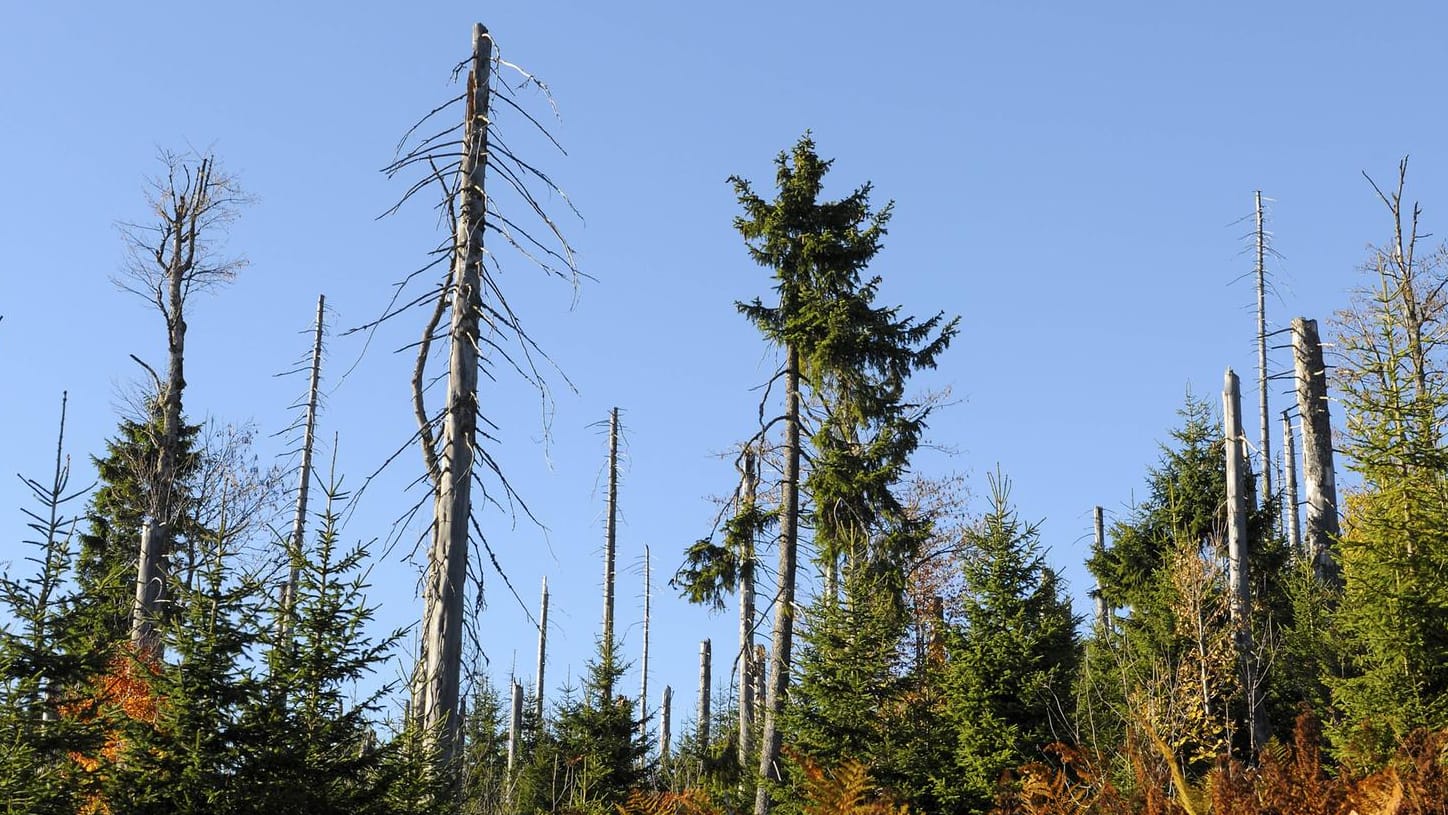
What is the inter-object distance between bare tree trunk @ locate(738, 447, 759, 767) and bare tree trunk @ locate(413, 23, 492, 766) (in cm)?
991

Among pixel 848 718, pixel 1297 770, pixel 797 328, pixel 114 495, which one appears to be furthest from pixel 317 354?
pixel 1297 770

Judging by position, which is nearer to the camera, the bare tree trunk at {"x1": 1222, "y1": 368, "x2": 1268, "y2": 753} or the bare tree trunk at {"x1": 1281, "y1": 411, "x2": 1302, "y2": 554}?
the bare tree trunk at {"x1": 1222, "y1": 368, "x2": 1268, "y2": 753}

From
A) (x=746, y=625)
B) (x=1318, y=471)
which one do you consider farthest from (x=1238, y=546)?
(x=746, y=625)

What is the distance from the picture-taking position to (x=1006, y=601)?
17938 millimetres

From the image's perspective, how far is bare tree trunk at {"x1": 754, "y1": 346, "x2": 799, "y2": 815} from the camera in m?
19.0

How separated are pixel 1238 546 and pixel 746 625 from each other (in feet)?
41.3

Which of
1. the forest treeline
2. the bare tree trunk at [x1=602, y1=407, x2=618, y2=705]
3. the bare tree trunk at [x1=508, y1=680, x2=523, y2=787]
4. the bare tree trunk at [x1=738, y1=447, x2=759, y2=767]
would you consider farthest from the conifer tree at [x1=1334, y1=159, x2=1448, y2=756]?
the bare tree trunk at [x1=508, y1=680, x2=523, y2=787]

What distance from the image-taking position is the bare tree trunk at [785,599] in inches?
750

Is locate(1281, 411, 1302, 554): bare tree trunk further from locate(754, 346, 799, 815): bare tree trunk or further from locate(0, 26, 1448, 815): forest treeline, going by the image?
locate(754, 346, 799, 815): bare tree trunk

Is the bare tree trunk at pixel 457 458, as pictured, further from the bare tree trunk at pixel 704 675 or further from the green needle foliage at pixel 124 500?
the bare tree trunk at pixel 704 675

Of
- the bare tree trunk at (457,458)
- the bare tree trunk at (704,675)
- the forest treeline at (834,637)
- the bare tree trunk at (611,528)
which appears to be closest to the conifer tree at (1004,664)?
the forest treeline at (834,637)

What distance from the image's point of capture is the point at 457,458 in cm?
1152

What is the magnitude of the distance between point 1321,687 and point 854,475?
8070 mm

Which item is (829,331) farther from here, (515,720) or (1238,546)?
(515,720)
